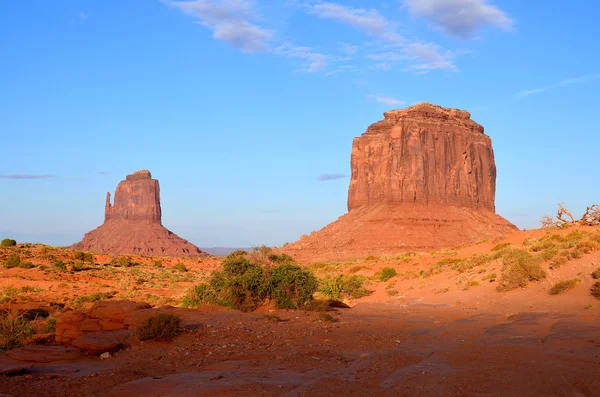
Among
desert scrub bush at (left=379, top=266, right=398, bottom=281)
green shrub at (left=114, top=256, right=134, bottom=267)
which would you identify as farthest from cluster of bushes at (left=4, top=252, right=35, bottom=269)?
desert scrub bush at (left=379, top=266, right=398, bottom=281)

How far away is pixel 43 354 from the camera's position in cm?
1176

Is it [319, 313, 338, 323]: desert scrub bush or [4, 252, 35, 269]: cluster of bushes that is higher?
[4, 252, 35, 269]: cluster of bushes

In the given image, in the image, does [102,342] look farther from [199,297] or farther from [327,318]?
[199,297]

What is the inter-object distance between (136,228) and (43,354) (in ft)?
437

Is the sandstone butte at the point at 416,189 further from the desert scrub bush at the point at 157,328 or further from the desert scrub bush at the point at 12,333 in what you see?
the desert scrub bush at the point at 12,333

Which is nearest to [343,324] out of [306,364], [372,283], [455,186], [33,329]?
[306,364]

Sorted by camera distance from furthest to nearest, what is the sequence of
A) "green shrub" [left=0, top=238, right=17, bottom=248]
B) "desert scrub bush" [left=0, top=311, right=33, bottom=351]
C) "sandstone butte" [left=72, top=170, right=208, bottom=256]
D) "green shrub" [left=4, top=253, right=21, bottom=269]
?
1. "sandstone butte" [left=72, top=170, right=208, bottom=256]
2. "green shrub" [left=0, top=238, right=17, bottom=248]
3. "green shrub" [left=4, top=253, right=21, bottom=269]
4. "desert scrub bush" [left=0, top=311, right=33, bottom=351]

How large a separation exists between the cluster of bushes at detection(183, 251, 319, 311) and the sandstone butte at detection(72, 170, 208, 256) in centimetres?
10343

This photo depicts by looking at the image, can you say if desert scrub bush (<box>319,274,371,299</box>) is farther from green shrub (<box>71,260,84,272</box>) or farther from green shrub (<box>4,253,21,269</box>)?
green shrub (<box>4,253,21,269</box>)

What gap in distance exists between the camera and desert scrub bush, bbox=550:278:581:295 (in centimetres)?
1866

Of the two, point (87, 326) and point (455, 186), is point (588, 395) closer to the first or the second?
point (87, 326)

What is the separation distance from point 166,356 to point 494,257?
22.2 m

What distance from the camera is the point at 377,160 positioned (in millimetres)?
107000

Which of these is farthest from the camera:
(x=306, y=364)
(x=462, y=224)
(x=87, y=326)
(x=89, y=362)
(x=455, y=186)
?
(x=455, y=186)
